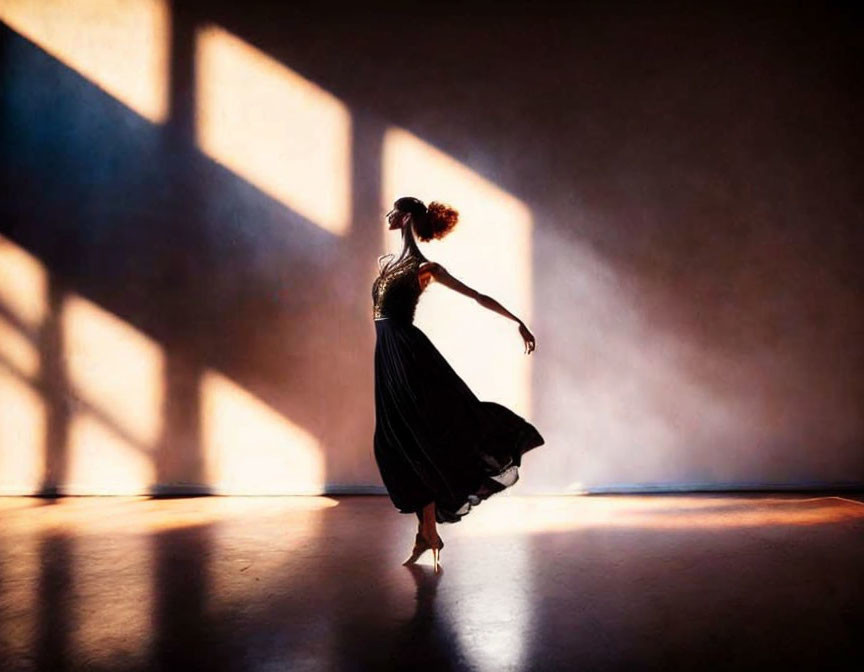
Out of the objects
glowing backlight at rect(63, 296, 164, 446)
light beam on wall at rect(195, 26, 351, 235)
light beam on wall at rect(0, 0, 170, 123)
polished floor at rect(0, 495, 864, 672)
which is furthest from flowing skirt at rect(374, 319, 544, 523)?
light beam on wall at rect(0, 0, 170, 123)

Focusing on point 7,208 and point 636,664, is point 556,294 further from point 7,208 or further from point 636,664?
point 7,208

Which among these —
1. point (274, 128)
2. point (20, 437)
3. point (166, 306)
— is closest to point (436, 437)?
point (166, 306)

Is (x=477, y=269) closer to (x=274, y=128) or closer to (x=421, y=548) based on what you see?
(x=274, y=128)

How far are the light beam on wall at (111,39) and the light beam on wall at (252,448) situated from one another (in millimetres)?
1857

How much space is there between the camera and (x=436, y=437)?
2332mm

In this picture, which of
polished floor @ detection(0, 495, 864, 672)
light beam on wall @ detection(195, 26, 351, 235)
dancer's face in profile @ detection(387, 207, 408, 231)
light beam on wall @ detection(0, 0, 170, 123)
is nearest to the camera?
polished floor @ detection(0, 495, 864, 672)

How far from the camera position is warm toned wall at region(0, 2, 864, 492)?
3.71 meters

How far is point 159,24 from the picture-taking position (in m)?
3.93

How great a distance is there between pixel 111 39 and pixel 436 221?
2878mm

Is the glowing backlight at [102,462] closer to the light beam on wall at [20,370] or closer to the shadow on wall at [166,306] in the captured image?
the shadow on wall at [166,306]

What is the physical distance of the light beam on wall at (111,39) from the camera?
393cm

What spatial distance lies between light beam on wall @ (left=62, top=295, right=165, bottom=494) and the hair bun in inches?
86.7

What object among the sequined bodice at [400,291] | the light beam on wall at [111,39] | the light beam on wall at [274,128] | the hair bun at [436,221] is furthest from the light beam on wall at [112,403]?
the hair bun at [436,221]

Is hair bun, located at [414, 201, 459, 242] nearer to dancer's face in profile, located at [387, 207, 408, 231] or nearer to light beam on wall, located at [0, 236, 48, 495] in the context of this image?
dancer's face in profile, located at [387, 207, 408, 231]
